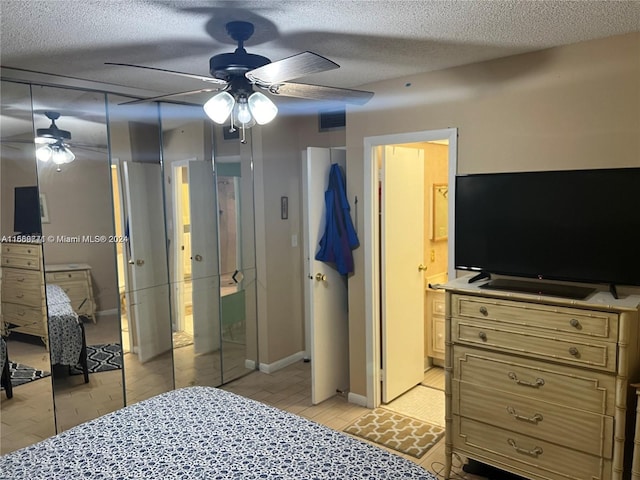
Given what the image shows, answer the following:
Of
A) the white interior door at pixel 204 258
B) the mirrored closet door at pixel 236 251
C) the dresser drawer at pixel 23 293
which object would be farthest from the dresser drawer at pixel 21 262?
the mirrored closet door at pixel 236 251

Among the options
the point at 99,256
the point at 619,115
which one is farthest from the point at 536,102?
the point at 99,256

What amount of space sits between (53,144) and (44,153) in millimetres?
78

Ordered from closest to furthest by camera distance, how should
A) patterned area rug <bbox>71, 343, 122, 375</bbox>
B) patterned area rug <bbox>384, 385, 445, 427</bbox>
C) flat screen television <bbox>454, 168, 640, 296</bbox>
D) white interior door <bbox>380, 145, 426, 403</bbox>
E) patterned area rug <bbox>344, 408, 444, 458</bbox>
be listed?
flat screen television <bbox>454, 168, 640, 296</bbox> → patterned area rug <bbox>344, 408, 444, 458</bbox> → patterned area rug <bbox>71, 343, 122, 375</bbox> → patterned area rug <bbox>384, 385, 445, 427</bbox> → white interior door <bbox>380, 145, 426, 403</bbox>

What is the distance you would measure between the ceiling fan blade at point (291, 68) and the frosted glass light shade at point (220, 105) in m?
0.14

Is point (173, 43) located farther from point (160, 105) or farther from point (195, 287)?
point (195, 287)

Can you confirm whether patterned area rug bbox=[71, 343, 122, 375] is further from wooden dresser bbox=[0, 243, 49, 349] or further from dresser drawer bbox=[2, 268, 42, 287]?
dresser drawer bbox=[2, 268, 42, 287]

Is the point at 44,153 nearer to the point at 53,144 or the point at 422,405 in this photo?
the point at 53,144

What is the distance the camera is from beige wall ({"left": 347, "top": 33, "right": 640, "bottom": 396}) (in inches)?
98.9

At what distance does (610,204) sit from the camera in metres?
2.38

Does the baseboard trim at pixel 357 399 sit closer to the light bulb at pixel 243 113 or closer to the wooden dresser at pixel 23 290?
the wooden dresser at pixel 23 290

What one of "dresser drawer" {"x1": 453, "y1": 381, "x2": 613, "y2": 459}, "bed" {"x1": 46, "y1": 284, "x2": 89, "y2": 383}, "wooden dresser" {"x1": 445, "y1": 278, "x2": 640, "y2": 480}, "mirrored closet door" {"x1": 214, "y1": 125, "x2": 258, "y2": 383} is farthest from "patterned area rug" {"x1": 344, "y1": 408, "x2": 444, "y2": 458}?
"bed" {"x1": 46, "y1": 284, "x2": 89, "y2": 383}

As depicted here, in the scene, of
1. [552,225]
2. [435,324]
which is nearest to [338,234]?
[435,324]

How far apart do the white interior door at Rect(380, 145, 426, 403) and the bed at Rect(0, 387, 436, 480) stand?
1.75 metres

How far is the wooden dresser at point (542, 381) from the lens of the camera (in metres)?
2.26
